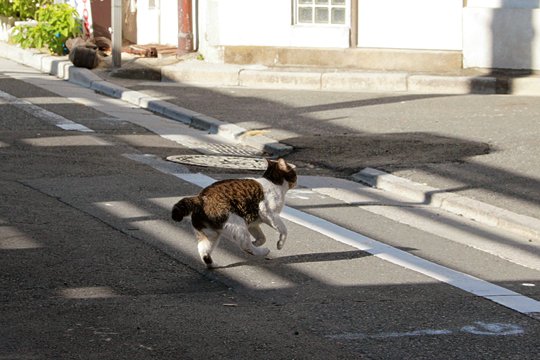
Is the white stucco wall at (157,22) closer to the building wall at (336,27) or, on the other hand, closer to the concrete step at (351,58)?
the building wall at (336,27)

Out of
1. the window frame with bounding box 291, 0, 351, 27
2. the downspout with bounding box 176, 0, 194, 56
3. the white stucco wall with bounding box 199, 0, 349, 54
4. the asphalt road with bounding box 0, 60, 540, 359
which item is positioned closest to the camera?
the asphalt road with bounding box 0, 60, 540, 359

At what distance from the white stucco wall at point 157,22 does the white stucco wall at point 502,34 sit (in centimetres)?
599

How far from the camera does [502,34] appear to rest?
19500 millimetres

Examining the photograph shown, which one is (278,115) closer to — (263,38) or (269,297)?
(263,38)

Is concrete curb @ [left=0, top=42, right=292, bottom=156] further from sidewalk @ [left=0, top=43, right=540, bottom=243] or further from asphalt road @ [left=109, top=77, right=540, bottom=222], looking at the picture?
asphalt road @ [left=109, top=77, right=540, bottom=222]

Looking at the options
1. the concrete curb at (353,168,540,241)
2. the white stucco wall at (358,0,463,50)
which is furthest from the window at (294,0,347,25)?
the concrete curb at (353,168,540,241)

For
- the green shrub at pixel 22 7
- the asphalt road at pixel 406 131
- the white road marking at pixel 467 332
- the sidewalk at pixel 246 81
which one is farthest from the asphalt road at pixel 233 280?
the green shrub at pixel 22 7

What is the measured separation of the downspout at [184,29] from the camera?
72.6 ft

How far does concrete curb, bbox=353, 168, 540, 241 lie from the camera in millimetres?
10148

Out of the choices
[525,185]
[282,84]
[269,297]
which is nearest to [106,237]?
[269,297]

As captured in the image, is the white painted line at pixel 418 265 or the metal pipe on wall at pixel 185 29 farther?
the metal pipe on wall at pixel 185 29

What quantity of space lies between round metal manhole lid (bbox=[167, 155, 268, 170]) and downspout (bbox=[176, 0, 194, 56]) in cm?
882

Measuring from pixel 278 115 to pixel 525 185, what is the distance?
17.9 feet

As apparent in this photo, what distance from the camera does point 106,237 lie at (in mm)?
9133
